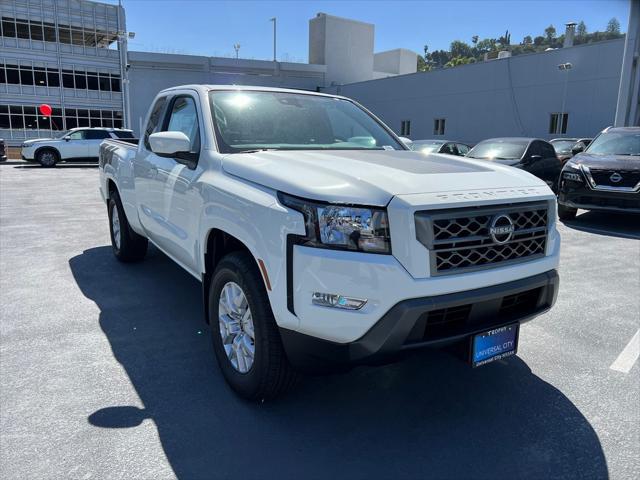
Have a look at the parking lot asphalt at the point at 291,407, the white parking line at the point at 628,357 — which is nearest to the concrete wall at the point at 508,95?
the parking lot asphalt at the point at 291,407

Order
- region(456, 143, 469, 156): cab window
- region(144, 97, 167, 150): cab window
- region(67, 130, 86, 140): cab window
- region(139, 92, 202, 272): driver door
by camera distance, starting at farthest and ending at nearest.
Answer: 1. region(67, 130, 86, 140): cab window
2. region(456, 143, 469, 156): cab window
3. region(144, 97, 167, 150): cab window
4. region(139, 92, 202, 272): driver door

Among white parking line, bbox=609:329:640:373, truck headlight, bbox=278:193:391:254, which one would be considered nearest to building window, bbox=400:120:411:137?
white parking line, bbox=609:329:640:373

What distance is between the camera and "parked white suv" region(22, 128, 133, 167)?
2258cm

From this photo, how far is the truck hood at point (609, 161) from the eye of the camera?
8578 millimetres

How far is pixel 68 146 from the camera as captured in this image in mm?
23031

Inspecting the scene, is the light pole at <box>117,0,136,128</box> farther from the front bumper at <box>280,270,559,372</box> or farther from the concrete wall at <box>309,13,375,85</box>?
the front bumper at <box>280,270,559,372</box>

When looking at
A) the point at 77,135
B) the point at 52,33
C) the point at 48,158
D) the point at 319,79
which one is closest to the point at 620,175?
the point at 77,135

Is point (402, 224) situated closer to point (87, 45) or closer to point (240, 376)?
point (240, 376)

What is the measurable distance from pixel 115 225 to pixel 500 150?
8.88m

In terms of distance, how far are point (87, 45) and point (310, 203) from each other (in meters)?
49.3

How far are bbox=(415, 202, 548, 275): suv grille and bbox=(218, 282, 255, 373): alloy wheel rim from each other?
3.67ft

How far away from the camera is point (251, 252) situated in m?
2.76

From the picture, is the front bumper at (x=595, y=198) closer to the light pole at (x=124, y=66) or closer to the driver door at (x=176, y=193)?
the driver door at (x=176, y=193)

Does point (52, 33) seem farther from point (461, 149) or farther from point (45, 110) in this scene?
point (461, 149)
